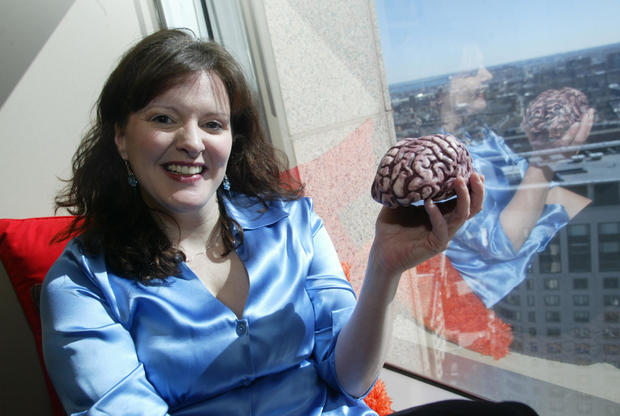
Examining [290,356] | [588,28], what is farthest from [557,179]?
[290,356]

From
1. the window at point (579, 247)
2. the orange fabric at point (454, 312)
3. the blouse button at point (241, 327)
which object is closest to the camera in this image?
the blouse button at point (241, 327)

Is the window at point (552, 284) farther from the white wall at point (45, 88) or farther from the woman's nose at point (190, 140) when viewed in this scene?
the white wall at point (45, 88)

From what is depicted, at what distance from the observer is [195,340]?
1041mm

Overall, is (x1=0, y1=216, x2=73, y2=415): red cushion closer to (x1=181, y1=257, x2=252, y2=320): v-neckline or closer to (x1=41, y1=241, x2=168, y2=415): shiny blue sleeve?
(x1=41, y1=241, x2=168, y2=415): shiny blue sleeve

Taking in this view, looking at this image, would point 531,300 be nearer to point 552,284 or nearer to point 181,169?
point 552,284

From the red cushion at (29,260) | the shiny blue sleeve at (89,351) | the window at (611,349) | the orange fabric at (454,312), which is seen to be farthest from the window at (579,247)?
the red cushion at (29,260)

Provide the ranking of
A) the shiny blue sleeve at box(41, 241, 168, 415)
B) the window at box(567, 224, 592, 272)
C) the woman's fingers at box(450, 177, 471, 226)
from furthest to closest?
the window at box(567, 224, 592, 272) → the shiny blue sleeve at box(41, 241, 168, 415) → the woman's fingers at box(450, 177, 471, 226)

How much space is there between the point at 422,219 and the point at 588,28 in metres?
0.72

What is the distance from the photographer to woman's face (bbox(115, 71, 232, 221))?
1.09 metres

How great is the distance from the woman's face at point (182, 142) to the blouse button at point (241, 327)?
0.30 metres

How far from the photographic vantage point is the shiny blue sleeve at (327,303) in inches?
45.2

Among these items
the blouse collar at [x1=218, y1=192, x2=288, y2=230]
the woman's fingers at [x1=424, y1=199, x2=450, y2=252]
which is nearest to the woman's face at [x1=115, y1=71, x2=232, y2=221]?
the blouse collar at [x1=218, y1=192, x2=288, y2=230]

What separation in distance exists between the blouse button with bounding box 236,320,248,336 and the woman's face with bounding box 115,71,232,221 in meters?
0.30

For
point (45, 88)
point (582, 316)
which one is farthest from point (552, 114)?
point (45, 88)
